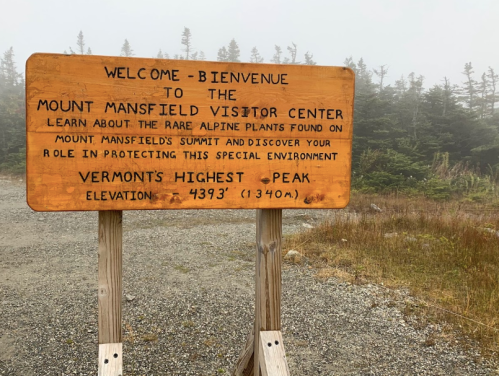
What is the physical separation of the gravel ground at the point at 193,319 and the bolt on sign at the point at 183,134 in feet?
6.83

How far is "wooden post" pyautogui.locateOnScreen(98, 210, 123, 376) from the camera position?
185 cm

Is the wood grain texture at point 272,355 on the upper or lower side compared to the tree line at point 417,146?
lower

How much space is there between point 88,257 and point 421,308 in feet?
17.9

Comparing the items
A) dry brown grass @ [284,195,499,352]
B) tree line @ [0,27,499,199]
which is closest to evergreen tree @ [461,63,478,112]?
tree line @ [0,27,499,199]

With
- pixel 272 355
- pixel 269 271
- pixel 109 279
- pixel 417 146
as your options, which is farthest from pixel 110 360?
pixel 417 146

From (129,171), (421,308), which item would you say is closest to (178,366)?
(129,171)

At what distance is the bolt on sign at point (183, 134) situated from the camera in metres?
1.67

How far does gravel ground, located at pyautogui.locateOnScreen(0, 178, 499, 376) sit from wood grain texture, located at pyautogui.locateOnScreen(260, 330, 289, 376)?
1.40m

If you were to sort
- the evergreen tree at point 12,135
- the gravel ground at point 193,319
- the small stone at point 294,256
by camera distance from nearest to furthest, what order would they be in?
the gravel ground at point 193,319
the small stone at point 294,256
the evergreen tree at point 12,135

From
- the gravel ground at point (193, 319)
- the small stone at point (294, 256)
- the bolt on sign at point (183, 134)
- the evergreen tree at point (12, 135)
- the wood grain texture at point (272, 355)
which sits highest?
the evergreen tree at point (12, 135)

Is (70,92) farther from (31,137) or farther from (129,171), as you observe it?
(129,171)

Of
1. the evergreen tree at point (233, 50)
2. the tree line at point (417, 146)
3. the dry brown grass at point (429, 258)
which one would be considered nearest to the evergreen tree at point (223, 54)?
the evergreen tree at point (233, 50)

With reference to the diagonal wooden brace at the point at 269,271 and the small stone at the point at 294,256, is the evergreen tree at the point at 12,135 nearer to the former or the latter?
the small stone at the point at 294,256

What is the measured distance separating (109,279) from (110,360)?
40 cm
